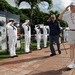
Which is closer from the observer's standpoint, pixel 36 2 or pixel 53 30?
pixel 53 30

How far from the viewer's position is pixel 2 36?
12.9m

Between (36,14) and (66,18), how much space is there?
158ft

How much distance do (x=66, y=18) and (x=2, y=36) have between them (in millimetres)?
5163

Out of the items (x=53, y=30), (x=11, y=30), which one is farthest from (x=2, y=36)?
(x=53, y=30)

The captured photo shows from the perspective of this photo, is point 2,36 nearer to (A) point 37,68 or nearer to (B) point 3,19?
(B) point 3,19

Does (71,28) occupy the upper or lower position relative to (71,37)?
upper

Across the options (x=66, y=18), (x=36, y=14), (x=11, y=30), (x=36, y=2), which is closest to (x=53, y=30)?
(x=11, y=30)

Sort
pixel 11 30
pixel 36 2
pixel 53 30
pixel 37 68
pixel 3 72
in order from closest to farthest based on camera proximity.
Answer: pixel 3 72 < pixel 37 68 < pixel 11 30 < pixel 53 30 < pixel 36 2

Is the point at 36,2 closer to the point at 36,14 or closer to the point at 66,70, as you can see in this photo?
the point at 36,14

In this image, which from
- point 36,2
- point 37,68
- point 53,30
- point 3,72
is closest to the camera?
point 3,72

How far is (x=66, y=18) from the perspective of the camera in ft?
27.8

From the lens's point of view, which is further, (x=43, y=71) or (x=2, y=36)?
(x=2, y=36)

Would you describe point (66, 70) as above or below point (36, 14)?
A: below

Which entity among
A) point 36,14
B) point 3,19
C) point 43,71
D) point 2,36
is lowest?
point 43,71
